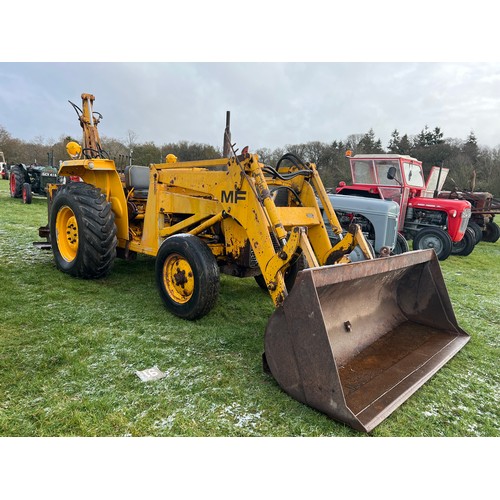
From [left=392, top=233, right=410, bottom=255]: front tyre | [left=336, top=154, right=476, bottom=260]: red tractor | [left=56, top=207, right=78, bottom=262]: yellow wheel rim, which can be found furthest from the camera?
[left=336, top=154, right=476, bottom=260]: red tractor

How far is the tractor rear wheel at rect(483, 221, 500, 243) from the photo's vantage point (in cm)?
1343

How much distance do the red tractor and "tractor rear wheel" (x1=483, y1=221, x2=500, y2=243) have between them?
4.82 metres

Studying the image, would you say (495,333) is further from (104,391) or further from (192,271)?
(104,391)

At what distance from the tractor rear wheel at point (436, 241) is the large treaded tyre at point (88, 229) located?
7.13 metres

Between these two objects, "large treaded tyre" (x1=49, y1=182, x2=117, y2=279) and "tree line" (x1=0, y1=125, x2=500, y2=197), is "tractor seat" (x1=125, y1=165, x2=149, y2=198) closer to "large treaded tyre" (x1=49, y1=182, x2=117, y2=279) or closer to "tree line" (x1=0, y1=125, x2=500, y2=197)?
"large treaded tyre" (x1=49, y1=182, x2=117, y2=279)

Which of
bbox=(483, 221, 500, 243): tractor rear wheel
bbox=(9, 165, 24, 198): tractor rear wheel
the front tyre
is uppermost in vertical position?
bbox=(9, 165, 24, 198): tractor rear wheel

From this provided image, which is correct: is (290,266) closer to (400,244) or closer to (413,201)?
(400,244)

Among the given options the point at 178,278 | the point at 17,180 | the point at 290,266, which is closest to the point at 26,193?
the point at 17,180

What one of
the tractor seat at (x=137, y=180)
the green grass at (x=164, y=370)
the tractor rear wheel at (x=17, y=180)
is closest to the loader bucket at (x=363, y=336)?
the green grass at (x=164, y=370)

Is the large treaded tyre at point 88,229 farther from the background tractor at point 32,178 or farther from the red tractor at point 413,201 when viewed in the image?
the background tractor at point 32,178

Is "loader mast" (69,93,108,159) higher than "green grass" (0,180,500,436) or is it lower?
higher

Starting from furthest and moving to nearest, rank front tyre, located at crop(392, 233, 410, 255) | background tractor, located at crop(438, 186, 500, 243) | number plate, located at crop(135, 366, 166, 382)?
background tractor, located at crop(438, 186, 500, 243)
front tyre, located at crop(392, 233, 410, 255)
number plate, located at crop(135, 366, 166, 382)

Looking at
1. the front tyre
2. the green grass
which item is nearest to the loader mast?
the green grass

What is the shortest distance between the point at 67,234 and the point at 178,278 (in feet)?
8.33
